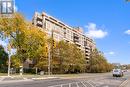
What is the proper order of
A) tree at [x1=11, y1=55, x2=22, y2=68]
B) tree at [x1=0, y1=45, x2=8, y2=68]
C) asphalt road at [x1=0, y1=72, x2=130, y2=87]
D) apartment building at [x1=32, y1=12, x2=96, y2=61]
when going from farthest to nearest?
apartment building at [x1=32, y1=12, x2=96, y2=61] → tree at [x1=0, y1=45, x2=8, y2=68] → tree at [x1=11, y1=55, x2=22, y2=68] → asphalt road at [x1=0, y1=72, x2=130, y2=87]

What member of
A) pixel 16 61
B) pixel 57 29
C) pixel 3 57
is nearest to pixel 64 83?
pixel 16 61

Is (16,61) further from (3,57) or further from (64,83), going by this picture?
(64,83)

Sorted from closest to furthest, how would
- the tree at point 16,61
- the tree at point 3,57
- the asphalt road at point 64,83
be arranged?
the asphalt road at point 64,83 → the tree at point 16,61 → the tree at point 3,57

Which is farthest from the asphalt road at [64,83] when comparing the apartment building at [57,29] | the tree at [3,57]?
the apartment building at [57,29]

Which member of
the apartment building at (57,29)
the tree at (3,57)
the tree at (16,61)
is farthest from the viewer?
the apartment building at (57,29)

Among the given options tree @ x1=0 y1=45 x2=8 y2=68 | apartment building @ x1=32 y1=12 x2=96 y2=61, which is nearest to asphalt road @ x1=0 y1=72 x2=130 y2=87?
tree @ x1=0 y1=45 x2=8 y2=68

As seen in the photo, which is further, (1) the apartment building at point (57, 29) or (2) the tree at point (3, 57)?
(1) the apartment building at point (57, 29)

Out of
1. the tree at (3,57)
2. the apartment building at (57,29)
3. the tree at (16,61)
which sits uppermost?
the apartment building at (57,29)

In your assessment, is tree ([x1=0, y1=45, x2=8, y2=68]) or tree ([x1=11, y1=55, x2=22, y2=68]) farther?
tree ([x1=0, y1=45, x2=8, y2=68])

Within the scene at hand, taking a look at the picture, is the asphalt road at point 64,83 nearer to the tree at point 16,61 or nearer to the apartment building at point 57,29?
the tree at point 16,61

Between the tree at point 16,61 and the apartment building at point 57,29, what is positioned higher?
the apartment building at point 57,29

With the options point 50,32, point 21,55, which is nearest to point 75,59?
point 21,55

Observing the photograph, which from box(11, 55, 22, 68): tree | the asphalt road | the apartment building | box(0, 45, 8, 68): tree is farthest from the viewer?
the apartment building

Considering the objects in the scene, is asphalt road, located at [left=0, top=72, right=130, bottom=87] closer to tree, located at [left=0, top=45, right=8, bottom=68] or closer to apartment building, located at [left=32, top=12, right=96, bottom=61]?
tree, located at [left=0, top=45, right=8, bottom=68]
